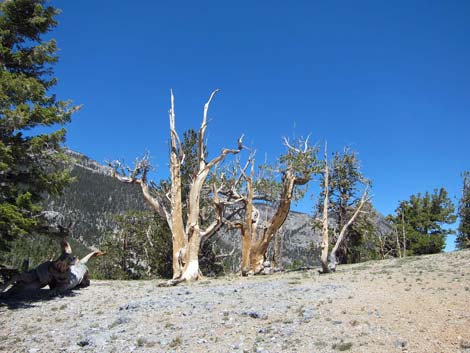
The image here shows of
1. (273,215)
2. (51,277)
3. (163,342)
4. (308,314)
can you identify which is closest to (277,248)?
(273,215)

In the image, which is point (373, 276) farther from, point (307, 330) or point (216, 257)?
point (216, 257)

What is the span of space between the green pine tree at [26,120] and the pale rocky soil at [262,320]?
276 centimetres

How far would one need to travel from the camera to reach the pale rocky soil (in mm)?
6797

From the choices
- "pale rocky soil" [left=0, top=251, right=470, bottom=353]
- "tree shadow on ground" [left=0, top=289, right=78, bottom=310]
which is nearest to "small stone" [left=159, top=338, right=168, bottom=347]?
A: "pale rocky soil" [left=0, top=251, right=470, bottom=353]

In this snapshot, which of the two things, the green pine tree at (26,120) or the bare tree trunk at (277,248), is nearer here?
the green pine tree at (26,120)

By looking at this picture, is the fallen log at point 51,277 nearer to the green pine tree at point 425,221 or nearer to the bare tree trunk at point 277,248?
the bare tree trunk at point 277,248

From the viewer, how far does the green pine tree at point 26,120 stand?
33.7 ft

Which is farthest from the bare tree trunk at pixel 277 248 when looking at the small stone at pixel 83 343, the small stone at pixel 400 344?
the small stone at pixel 400 344

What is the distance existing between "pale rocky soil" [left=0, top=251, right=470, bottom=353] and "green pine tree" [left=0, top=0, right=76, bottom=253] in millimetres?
2763

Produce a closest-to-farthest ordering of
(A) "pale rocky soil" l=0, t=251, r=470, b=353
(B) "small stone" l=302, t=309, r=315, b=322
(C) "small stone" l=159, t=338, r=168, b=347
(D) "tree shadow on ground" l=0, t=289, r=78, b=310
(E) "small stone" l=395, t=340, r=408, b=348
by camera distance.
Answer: (E) "small stone" l=395, t=340, r=408, b=348 → (A) "pale rocky soil" l=0, t=251, r=470, b=353 → (C) "small stone" l=159, t=338, r=168, b=347 → (B) "small stone" l=302, t=309, r=315, b=322 → (D) "tree shadow on ground" l=0, t=289, r=78, b=310

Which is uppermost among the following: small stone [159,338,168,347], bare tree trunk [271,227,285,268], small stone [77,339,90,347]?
bare tree trunk [271,227,285,268]

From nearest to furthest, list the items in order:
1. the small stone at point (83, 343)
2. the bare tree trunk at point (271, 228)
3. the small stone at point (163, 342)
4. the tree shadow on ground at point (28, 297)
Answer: the small stone at point (163, 342), the small stone at point (83, 343), the tree shadow on ground at point (28, 297), the bare tree trunk at point (271, 228)

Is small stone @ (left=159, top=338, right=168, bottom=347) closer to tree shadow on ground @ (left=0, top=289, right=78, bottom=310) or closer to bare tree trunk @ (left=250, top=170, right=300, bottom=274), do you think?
tree shadow on ground @ (left=0, top=289, right=78, bottom=310)

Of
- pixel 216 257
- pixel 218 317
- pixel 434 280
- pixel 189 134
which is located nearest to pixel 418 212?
pixel 216 257
